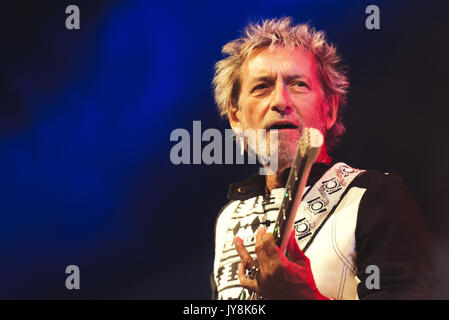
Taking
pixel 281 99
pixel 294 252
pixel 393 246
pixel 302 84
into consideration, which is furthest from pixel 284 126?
pixel 393 246

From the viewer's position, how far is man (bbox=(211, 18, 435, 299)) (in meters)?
2.27

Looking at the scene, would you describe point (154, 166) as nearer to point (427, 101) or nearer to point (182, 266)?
point (182, 266)

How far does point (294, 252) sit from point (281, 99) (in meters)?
0.79

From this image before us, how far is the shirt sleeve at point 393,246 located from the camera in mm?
2236

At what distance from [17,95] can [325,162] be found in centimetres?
173

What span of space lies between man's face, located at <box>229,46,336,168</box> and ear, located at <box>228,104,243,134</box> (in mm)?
68

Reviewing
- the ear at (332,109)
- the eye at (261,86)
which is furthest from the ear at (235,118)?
the ear at (332,109)

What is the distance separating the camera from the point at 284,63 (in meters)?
2.81

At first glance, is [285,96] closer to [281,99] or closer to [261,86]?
[281,99]

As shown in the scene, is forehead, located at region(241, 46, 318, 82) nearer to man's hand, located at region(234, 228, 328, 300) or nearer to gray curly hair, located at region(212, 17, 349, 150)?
gray curly hair, located at region(212, 17, 349, 150)

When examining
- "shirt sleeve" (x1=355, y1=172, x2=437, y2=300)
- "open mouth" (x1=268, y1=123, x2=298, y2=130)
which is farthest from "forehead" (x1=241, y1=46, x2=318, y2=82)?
"shirt sleeve" (x1=355, y1=172, x2=437, y2=300)

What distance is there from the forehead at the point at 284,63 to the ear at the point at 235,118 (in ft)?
0.64
